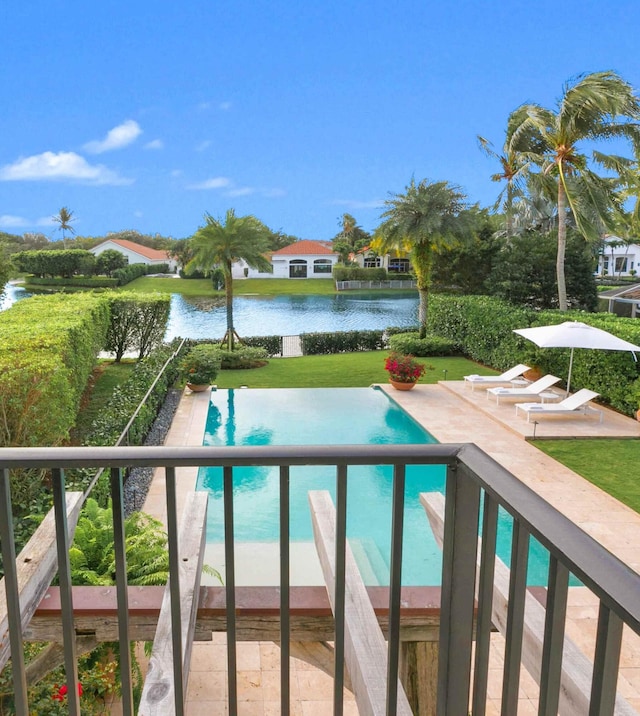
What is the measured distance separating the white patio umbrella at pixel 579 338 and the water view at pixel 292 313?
18.7 meters

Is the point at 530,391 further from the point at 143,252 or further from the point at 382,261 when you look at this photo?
the point at 143,252

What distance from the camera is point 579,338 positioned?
1106cm

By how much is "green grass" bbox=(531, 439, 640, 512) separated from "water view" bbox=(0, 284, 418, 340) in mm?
20469

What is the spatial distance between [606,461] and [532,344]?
5.75m

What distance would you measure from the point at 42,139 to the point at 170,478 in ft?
532

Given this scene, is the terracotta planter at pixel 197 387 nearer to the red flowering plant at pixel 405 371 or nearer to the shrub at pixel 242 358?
the shrub at pixel 242 358

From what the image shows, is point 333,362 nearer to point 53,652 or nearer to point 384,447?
point 53,652

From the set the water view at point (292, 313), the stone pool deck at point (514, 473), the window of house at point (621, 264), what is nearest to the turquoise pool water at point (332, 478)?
the stone pool deck at point (514, 473)

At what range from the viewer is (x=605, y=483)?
8.31 m

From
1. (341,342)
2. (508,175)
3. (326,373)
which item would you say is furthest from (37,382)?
(508,175)

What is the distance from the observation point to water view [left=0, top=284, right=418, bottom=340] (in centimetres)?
3353

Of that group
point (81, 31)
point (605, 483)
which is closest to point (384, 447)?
point (605, 483)

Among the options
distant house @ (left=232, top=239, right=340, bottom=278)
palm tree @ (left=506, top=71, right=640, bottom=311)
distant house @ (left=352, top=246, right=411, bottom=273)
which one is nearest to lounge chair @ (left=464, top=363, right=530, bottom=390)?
palm tree @ (left=506, top=71, right=640, bottom=311)

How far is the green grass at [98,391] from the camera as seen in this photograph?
405 inches
